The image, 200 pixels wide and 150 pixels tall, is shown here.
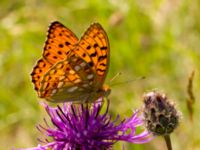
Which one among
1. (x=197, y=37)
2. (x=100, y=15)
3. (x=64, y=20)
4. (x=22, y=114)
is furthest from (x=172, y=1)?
(x=22, y=114)

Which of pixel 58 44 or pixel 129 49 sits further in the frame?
pixel 129 49

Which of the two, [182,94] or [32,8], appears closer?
[182,94]

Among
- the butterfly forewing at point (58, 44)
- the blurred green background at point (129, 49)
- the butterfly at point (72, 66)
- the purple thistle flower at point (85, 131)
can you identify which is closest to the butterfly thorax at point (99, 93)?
the butterfly at point (72, 66)

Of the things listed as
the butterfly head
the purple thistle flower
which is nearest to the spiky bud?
the purple thistle flower

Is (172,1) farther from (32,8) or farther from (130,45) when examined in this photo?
(32,8)

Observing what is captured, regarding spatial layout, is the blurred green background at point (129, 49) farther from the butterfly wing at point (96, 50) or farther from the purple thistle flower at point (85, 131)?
the butterfly wing at point (96, 50)

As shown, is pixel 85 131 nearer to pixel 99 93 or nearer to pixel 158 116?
pixel 99 93

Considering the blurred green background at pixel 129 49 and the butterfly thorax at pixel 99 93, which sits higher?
the blurred green background at pixel 129 49

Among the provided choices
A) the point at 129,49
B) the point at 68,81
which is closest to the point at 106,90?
the point at 68,81
